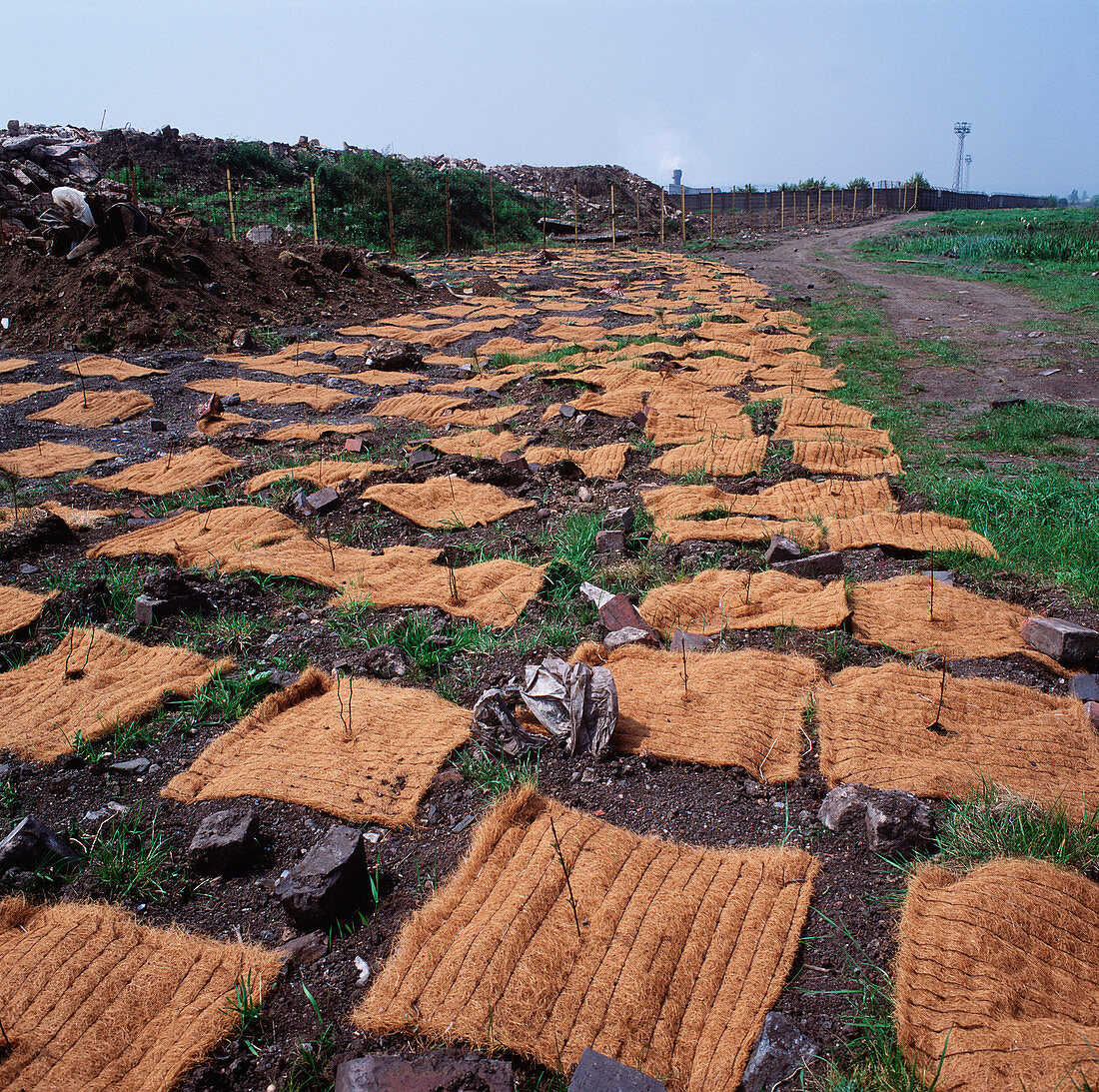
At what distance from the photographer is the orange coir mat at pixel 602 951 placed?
4.13ft

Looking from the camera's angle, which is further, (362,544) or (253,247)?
(253,247)

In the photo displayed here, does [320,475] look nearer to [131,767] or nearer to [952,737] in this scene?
[131,767]

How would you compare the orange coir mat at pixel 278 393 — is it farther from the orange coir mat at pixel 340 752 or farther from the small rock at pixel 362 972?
the small rock at pixel 362 972

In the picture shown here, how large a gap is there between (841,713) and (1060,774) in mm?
519

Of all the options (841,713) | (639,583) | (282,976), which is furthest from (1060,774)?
(282,976)

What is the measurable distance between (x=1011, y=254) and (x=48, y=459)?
20.3m

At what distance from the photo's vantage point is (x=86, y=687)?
2.40 metres

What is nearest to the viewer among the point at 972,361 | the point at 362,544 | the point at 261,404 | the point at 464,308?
the point at 362,544

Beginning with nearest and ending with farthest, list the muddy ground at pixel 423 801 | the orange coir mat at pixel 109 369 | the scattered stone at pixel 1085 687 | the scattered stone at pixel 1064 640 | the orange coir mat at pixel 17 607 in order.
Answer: the muddy ground at pixel 423 801
the scattered stone at pixel 1085 687
the scattered stone at pixel 1064 640
the orange coir mat at pixel 17 607
the orange coir mat at pixel 109 369

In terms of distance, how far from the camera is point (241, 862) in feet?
5.71

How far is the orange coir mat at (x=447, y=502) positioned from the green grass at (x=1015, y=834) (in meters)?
2.51

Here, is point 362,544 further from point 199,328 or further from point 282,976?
point 199,328

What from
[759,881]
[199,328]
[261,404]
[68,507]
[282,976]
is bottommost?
[282,976]

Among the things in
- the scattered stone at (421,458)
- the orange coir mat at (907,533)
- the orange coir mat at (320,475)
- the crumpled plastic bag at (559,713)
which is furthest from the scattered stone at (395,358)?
the crumpled plastic bag at (559,713)
